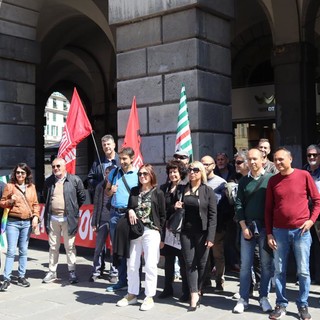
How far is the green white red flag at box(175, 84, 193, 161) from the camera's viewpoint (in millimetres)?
7453

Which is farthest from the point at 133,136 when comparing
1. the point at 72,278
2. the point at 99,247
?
the point at 72,278

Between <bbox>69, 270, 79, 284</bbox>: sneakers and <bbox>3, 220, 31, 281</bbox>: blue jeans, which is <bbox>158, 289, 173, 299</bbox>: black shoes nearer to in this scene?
<bbox>69, 270, 79, 284</bbox>: sneakers

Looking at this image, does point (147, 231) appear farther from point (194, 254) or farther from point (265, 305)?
point (265, 305)

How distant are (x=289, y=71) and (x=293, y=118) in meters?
1.26

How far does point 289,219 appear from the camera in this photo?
16.8 feet

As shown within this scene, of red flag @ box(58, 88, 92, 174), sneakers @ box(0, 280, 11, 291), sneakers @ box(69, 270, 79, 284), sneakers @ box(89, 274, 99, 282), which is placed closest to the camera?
sneakers @ box(0, 280, 11, 291)

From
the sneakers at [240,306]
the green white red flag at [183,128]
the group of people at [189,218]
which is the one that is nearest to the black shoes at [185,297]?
the group of people at [189,218]

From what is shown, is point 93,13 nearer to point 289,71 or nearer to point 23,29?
point 23,29

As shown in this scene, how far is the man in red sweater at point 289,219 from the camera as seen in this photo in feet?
16.7

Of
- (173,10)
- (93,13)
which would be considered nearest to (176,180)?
(173,10)

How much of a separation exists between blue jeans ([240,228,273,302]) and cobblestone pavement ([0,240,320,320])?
236 millimetres

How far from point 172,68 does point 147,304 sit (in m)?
4.07

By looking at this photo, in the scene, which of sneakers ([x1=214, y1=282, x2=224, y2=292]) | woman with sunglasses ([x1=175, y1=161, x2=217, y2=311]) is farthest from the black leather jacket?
sneakers ([x1=214, y1=282, x2=224, y2=292])

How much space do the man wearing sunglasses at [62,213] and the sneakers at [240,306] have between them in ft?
8.75
